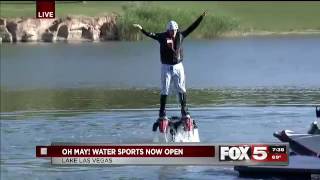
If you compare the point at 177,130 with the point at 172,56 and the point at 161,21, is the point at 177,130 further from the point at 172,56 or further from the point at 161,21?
the point at 161,21

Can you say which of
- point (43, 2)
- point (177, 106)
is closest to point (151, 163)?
point (43, 2)

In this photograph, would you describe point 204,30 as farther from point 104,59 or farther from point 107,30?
point 104,59

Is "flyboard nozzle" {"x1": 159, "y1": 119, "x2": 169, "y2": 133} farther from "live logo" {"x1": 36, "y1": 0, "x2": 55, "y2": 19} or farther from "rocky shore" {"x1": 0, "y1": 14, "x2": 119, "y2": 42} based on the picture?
"live logo" {"x1": 36, "y1": 0, "x2": 55, "y2": 19}

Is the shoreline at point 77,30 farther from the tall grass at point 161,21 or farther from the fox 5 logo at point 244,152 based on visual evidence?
the fox 5 logo at point 244,152

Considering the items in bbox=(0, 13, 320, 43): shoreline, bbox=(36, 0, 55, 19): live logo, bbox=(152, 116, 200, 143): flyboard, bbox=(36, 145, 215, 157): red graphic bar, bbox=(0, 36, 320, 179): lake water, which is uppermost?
bbox=(36, 0, 55, 19): live logo

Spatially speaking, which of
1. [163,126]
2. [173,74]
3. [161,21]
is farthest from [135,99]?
[173,74]

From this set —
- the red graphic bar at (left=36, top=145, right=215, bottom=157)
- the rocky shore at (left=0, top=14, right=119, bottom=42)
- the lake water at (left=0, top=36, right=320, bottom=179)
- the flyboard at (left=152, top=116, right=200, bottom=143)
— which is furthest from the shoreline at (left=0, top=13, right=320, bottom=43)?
the red graphic bar at (left=36, top=145, right=215, bottom=157)

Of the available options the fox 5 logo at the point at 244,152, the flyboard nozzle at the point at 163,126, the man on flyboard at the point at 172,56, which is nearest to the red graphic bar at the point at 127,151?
the fox 5 logo at the point at 244,152

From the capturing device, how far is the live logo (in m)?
11.8

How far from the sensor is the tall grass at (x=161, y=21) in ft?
75.7

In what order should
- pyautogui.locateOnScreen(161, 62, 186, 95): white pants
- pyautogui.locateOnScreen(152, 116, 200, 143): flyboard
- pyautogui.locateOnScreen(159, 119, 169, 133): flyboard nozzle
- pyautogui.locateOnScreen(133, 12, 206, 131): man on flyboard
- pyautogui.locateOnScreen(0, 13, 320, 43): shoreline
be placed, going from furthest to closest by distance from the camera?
pyautogui.locateOnScreen(0, 13, 320, 43): shoreline < pyautogui.locateOnScreen(159, 119, 169, 133): flyboard nozzle < pyautogui.locateOnScreen(152, 116, 200, 143): flyboard < pyautogui.locateOnScreen(161, 62, 186, 95): white pants < pyautogui.locateOnScreen(133, 12, 206, 131): man on flyboard

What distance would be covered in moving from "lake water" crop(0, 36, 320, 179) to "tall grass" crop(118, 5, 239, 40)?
5.78 feet

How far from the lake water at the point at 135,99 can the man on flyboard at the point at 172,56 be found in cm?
127

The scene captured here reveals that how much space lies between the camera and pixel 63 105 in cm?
3241
